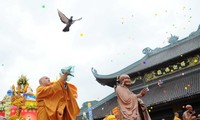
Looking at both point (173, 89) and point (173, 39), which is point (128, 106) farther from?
point (173, 39)

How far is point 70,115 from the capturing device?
15.1 feet

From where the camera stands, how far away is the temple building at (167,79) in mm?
14750

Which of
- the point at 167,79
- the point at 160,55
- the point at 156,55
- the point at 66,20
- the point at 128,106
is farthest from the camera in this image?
the point at 156,55

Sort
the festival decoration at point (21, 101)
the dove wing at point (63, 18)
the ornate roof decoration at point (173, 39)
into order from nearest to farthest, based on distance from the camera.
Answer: the dove wing at point (63, 18)
the festival decoration at point (21, 101)
the ornate roof decoration at point (173, 39)

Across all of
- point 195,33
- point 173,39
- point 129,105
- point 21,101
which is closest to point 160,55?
point 173,39

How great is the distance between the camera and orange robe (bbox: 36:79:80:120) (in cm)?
455

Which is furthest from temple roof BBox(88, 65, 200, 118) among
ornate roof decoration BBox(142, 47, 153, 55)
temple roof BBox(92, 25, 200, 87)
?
ornate roof decoration BBox(142, 47, 153, 55)

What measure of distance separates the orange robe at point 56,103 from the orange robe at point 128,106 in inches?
30.4

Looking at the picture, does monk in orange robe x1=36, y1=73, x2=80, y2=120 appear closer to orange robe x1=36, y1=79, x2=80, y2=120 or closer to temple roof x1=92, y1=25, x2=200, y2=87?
orange robe x1=36, y1=79, x2=80, y2=120

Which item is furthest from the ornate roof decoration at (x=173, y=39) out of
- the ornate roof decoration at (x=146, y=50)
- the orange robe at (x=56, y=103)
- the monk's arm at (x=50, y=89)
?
the monk's arm at (x=50, y=89)

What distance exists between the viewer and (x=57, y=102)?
4.64m

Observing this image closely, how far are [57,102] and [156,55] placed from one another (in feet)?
58.2

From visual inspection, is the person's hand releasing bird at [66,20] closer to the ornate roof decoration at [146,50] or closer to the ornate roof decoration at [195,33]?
the ornate roof decoration at [195,33]

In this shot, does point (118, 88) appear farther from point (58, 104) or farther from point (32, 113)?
point (32, 113)
